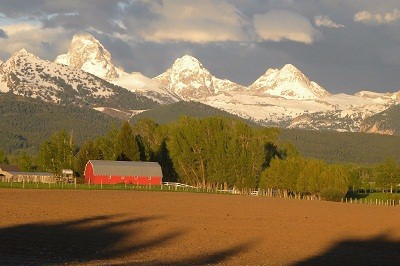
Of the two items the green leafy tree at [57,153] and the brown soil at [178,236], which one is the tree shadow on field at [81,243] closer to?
the brown soil at [178,236]

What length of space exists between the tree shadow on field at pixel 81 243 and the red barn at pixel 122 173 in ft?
246

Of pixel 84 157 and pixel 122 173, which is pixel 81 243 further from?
pixel 84 157

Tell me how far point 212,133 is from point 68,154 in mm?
27244

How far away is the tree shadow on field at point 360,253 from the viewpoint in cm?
4000

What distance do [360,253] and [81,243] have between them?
1558cm

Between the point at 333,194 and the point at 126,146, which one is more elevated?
the point at 126,146

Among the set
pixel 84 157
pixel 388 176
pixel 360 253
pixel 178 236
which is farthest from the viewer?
pixel 388 176

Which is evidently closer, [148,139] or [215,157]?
[215,157]

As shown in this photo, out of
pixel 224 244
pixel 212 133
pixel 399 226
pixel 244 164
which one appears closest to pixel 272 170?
pixel 244 164

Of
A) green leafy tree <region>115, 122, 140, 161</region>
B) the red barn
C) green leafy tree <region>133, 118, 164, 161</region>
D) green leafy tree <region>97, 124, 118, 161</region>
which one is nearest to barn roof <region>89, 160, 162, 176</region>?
the red barn

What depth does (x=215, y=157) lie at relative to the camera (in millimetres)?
144375

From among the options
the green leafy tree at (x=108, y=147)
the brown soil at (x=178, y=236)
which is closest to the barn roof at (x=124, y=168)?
the green leafy tree at (x=108, y=147)

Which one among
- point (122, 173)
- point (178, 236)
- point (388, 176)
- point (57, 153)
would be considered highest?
point (57, 153)

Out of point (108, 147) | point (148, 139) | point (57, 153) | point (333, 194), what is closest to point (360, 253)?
point (333, 194)
